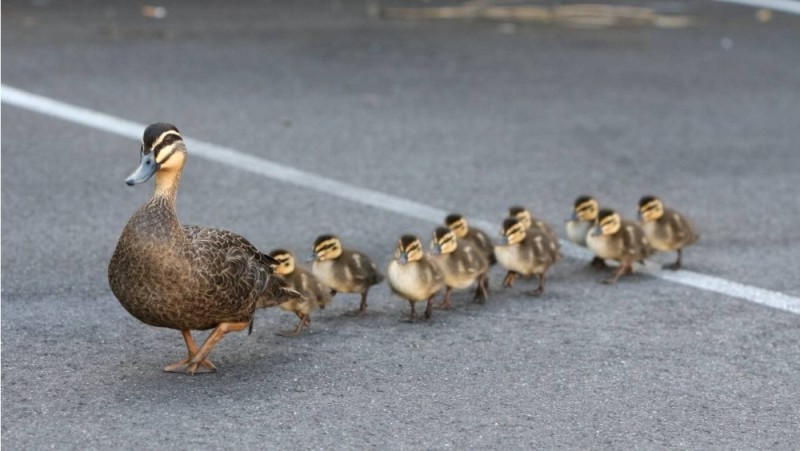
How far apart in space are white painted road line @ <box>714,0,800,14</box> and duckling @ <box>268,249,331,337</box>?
31.7 ft

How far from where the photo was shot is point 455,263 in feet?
24.0

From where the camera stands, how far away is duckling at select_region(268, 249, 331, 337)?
6.81 meters

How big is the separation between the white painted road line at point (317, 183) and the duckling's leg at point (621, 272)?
145mm

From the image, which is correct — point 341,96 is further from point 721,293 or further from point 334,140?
point 721,293

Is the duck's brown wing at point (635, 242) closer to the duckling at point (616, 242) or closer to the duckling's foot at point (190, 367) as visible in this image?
the duckling at point (616, 242)

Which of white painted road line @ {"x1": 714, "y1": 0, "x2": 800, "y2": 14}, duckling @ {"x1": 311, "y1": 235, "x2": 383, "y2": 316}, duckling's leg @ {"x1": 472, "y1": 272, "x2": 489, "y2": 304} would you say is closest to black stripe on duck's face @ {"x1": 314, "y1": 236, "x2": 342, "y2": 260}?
duckling @ {"x1": 311, "y1": 235, "x2": 383, "y2": 316}

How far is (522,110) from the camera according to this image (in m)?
11.2

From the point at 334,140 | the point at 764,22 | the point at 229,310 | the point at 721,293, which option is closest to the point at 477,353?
the point at 229,310

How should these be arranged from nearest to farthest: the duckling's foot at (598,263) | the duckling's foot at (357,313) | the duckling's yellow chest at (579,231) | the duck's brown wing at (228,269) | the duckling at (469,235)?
the duck's brown wing at (228,269) < the duckling's foot at (357,313) < the duckling at (469,235) < the duckling's foot at (598,263) < the duckling's yellow chest at (579,231)

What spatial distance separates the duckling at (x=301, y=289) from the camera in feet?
22.4

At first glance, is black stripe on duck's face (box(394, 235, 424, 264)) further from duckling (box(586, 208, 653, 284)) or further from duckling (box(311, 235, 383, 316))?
duckling (box(586, 208, 653, 284))

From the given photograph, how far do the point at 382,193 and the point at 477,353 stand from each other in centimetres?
278

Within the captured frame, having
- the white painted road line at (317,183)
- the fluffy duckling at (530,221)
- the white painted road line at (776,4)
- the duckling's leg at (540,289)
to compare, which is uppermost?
the white painted road line at (776,4)

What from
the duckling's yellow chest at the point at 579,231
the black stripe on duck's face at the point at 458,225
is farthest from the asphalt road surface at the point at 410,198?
the black stripe on duck's face at the point at 458,225
